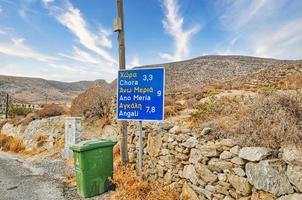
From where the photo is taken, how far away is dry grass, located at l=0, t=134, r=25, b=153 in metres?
16.4

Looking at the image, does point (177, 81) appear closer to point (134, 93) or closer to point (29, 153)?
point (29, 153)

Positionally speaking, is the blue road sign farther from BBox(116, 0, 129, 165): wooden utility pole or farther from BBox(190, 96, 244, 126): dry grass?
BBox(190, 96, 244, 126): dry grass

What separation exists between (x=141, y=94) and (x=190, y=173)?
213 cm

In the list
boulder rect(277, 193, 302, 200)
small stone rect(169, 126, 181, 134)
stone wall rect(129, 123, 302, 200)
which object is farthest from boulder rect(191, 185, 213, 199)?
boulder rect(277, 193, 302, 200)

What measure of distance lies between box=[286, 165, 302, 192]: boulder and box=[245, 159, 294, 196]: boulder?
0.07m

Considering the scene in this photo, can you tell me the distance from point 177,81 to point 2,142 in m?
18.9

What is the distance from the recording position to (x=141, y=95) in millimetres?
5988

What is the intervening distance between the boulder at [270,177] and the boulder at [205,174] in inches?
30.5

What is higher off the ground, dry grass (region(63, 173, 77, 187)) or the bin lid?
the bin lid

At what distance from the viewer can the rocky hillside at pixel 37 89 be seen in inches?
3398

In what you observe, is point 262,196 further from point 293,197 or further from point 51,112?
point 51,112

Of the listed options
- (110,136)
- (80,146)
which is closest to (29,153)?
(110,136)

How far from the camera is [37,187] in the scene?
7.32 meters

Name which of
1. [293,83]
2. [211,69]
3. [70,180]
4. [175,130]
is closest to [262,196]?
[175,130]
